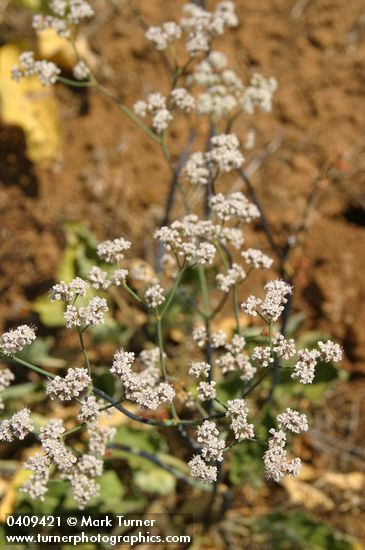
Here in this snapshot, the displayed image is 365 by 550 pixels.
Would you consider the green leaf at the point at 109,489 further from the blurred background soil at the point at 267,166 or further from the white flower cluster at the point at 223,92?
the white flower cluster at the point at 223,92

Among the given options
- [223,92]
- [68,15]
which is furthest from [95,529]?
[68,15]

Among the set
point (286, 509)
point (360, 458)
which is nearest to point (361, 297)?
point (360, 458)

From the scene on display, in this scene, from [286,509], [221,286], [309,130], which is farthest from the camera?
[309,130]

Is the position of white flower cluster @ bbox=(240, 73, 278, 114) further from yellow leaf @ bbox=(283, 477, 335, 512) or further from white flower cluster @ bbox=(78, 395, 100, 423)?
yellow leaf @ bbox=(283, 477, 335, 512)

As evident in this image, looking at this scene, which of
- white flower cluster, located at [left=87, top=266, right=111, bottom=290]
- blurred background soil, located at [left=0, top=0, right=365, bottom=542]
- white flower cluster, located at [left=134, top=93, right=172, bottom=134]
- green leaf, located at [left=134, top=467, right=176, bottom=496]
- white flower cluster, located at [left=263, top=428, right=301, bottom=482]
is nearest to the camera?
white flower cluster, located at [left=263, top=428, right=301, bottom=482]

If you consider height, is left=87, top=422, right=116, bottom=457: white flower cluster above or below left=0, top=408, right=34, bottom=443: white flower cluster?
below

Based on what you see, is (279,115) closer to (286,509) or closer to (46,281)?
(46,281)

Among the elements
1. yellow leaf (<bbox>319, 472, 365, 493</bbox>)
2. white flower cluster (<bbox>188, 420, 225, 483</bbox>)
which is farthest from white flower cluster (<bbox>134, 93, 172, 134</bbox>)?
yellow leaf (<bbox>319, 472, 365, 493</bbox>)
